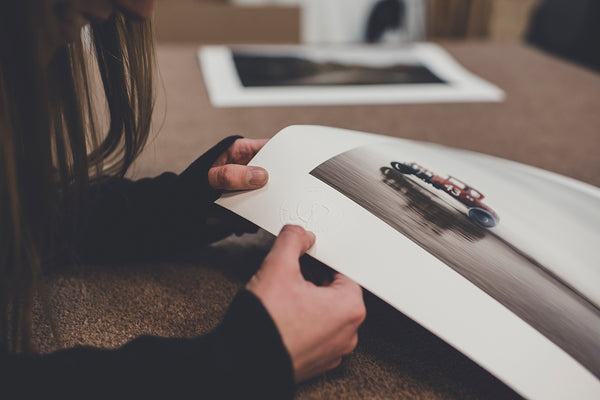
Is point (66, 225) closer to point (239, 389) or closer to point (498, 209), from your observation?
point (239, 389)

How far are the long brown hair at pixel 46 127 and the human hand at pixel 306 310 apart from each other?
0.50ft

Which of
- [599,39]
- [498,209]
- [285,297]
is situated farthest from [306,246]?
[599,39]

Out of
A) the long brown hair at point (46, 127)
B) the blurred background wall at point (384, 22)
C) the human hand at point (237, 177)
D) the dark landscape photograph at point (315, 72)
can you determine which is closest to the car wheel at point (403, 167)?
the human hand at point (237, 177)

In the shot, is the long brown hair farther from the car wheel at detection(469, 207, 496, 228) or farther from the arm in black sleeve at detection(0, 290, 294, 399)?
the car wheel at detection(469, 207, 496, 228)

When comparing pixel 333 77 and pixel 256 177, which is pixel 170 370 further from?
pixel 333 77

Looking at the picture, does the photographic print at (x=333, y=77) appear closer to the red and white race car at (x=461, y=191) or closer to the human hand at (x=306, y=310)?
the red and white race car at (x=461, y=191)

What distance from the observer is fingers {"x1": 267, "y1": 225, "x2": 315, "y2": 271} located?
0.28m

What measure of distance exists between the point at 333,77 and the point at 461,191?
1.39 ft

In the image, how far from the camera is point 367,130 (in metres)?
0.60

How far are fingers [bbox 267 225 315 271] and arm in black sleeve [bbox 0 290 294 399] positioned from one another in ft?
0.13

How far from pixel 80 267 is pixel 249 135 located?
278 mm

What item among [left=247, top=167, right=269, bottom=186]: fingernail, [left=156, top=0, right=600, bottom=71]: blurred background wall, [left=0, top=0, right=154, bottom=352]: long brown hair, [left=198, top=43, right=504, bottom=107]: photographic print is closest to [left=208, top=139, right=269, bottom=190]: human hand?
[left=247, top=167, right=269, bottom=186]: fingernail

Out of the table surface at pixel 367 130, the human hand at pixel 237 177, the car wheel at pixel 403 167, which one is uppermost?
the human hand at pixel 237 177

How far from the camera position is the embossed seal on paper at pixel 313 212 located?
1.05 feet
